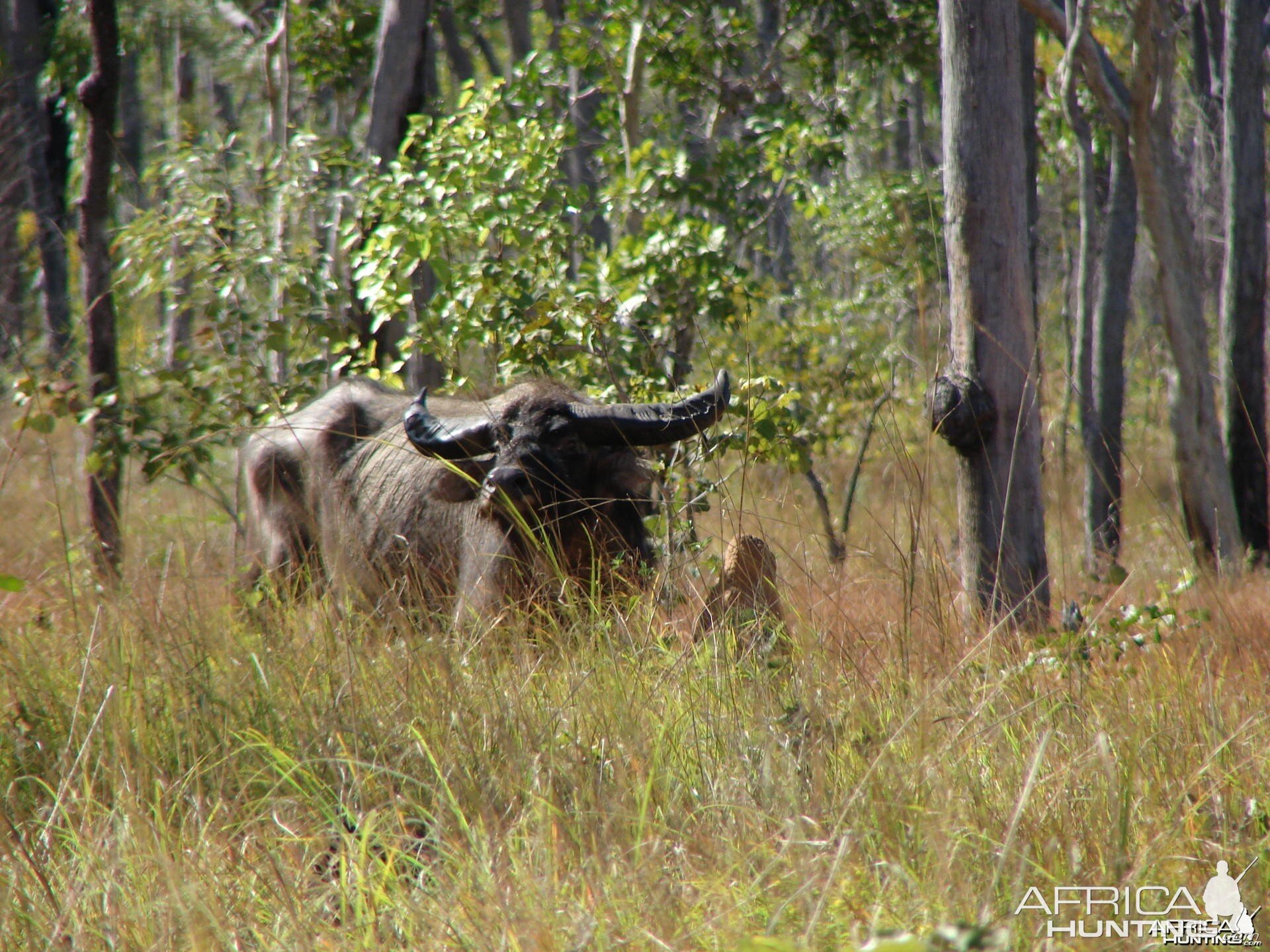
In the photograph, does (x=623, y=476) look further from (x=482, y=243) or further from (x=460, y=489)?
(x=482, y=243)

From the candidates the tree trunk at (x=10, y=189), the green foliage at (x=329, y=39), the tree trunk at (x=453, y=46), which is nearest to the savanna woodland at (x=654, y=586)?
the green foliage at (x=329, y=39)

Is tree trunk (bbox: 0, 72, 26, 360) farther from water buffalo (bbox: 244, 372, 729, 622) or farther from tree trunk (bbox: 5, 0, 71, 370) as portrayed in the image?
water buffalo (bbox: 244, 372, 729, 622)

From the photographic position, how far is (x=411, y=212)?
6.08 metres

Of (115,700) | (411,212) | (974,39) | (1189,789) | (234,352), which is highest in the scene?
(974,39)

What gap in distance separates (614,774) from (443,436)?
8.03ft

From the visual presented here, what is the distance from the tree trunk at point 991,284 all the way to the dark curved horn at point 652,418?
0.90 meters

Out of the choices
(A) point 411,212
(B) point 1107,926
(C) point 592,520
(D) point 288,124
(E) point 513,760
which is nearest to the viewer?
(B) point 1107,926

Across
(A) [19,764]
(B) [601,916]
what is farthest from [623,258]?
(B) [601,916]

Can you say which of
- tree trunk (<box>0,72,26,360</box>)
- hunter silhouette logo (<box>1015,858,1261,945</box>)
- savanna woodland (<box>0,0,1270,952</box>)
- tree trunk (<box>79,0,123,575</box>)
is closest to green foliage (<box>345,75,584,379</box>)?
savanna woodland (<box>0,0,1270,952</box>)

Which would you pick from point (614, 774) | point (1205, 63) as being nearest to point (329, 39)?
point (1205, 63)

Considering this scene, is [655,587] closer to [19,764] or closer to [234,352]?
[19,764]

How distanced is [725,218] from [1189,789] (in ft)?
27.2

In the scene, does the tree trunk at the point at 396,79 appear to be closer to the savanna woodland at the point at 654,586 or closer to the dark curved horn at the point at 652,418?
the savanna woodland at the point at 654,586

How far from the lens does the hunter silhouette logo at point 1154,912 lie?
6.95 ft
